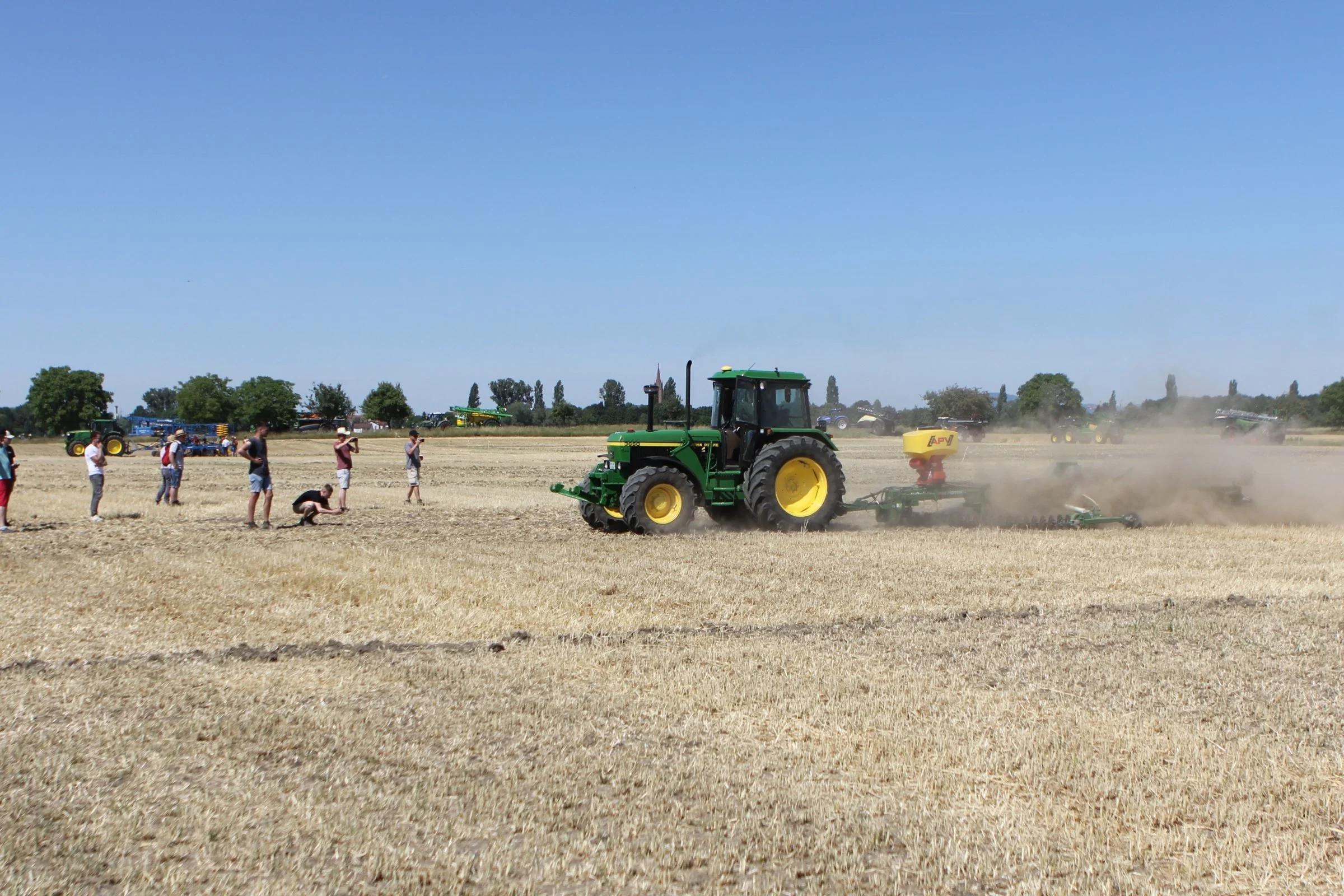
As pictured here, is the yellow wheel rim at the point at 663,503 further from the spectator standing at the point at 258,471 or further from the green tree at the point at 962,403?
the green tree at the point at 962,403

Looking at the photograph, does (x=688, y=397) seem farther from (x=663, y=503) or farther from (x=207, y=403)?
(x=207, y=403)

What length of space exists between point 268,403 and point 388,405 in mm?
10855

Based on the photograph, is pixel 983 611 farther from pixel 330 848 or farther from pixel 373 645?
pixel 330 848

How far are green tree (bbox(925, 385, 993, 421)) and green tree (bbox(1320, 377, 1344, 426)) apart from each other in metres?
29.8

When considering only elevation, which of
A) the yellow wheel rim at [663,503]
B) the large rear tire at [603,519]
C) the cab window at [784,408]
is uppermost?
the cab window at [784,408]

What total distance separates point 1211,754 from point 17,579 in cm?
1074

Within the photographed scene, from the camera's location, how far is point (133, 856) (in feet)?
14.0

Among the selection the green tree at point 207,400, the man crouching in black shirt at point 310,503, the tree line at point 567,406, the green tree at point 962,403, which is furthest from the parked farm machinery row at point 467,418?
the man crouching in black shirt at point 310,503

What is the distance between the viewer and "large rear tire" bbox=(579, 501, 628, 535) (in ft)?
50.5

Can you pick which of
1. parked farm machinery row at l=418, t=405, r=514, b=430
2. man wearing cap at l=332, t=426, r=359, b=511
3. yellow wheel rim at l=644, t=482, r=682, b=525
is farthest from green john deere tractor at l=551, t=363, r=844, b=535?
parked farm machinery row at l=418, t=405, r=514, b=430

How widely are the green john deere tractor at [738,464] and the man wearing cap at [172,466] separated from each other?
8.59 m

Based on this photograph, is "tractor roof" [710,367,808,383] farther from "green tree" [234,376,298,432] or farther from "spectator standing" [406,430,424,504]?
"green tree" [234,376,298,432]

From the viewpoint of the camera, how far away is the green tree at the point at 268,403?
103m

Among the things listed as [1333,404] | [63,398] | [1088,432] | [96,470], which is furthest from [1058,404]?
[63,398]
